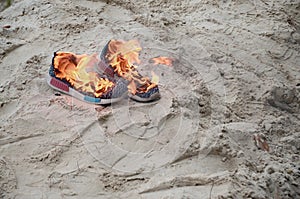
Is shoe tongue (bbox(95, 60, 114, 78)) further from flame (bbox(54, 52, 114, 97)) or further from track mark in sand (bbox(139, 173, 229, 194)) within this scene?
track mark in sand (bbox(139, 173, 229, 194))

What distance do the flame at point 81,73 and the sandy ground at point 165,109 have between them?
0.12 metres

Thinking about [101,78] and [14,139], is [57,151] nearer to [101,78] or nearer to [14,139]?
[14,139]

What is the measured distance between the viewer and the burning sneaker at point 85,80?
317cm

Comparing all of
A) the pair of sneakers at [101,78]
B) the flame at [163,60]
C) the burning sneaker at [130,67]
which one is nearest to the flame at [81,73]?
the pair of sneakers at [101,78]

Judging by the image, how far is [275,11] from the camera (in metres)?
4.22

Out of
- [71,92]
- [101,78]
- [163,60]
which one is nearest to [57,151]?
[71,92]

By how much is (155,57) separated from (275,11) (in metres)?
1.26

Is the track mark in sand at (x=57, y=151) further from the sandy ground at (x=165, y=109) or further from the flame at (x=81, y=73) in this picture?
the flame at (x=81, y=73)

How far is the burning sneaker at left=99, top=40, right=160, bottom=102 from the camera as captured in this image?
10.4 ft

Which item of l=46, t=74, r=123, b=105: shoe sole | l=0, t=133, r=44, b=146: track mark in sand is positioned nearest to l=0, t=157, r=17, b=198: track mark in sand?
l=0, t=133, r=44, b=146: track mark in sand

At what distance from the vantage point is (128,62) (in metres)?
3.45

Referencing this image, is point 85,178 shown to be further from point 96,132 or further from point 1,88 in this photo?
point 1,88

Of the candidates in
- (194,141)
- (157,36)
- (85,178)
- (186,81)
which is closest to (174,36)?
(157,36)

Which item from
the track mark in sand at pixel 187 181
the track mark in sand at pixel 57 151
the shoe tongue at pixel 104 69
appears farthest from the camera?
the shoe tongue at pixel 104 69
